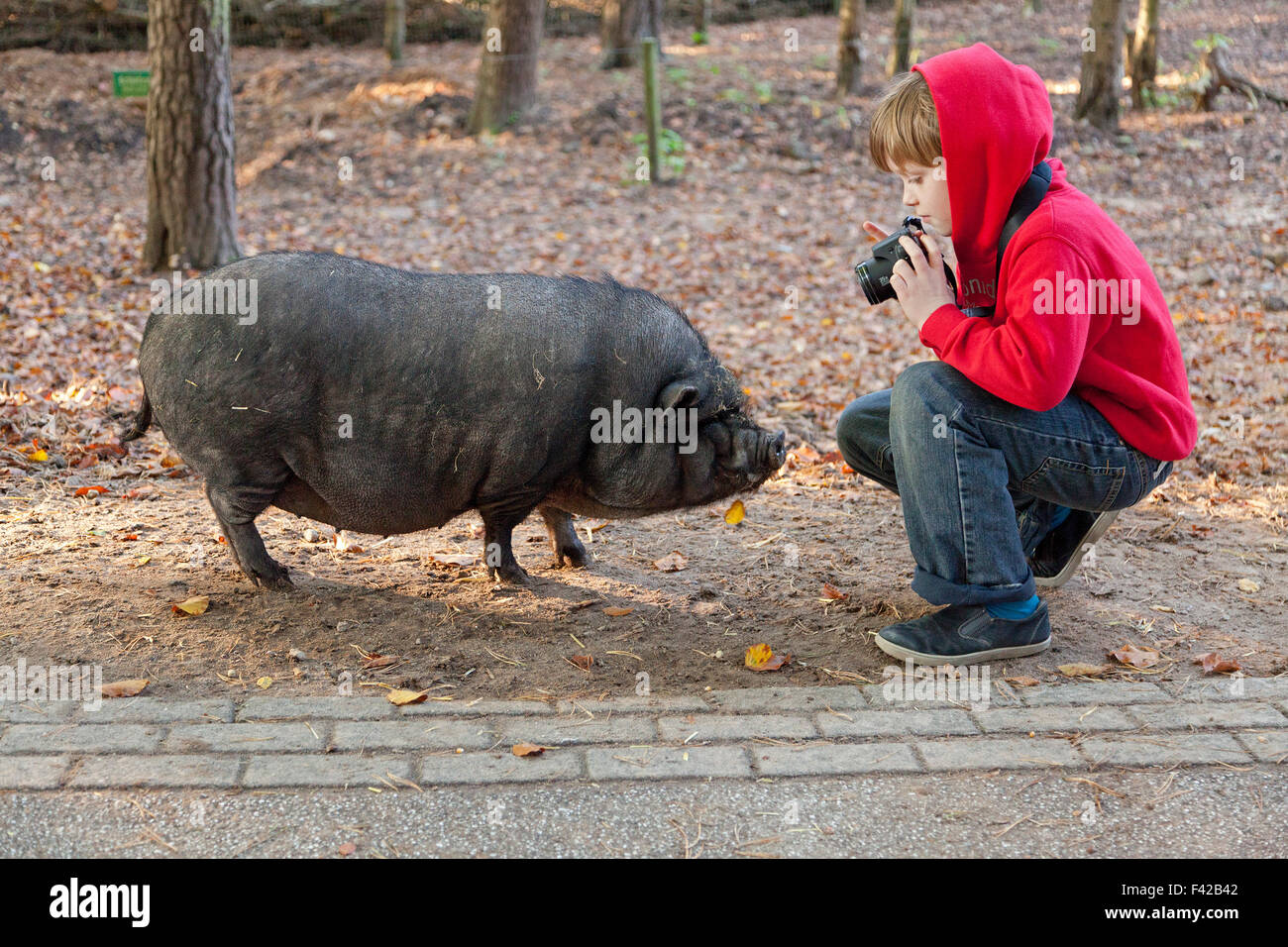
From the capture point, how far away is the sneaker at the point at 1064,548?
14.0 feet

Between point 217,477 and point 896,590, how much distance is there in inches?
98.2

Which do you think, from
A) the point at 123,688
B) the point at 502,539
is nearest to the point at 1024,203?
the point at 502,539

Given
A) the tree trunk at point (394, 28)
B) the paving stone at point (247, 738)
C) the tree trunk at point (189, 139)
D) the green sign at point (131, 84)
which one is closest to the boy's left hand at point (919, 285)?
the paving stone at point (247, 738)

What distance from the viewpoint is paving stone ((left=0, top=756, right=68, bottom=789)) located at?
9.73 ft

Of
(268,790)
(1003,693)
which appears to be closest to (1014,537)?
(1003,693)

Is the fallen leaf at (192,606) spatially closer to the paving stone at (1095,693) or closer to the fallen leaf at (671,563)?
the fallen leaf at (671,563)

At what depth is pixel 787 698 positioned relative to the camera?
3596mm

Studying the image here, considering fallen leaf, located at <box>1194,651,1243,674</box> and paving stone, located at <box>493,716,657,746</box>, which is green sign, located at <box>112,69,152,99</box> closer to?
paving stone, located at <box>493,716,657,746</box>

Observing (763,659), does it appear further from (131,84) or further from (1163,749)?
(131,84)

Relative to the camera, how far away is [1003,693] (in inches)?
142

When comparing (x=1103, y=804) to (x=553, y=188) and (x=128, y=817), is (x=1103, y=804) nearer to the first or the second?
(x=128, y=817)

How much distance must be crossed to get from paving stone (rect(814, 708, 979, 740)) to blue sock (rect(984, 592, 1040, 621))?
44cm

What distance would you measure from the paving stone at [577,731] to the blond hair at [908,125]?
1823 millimetres

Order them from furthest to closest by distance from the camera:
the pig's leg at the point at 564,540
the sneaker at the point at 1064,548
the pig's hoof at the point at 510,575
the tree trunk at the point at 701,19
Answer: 1. the tree trunk at the point at 701,19
2. the pig's leg at the point at 564,540
3. the pig's hoof at the point at 510,575
4. the sneaker at the point at 1064,548
